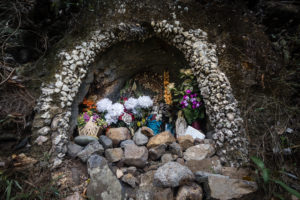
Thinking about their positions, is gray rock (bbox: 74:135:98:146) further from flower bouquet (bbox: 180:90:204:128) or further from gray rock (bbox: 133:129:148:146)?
flower bouquet (bbox: 180:90:204:128)

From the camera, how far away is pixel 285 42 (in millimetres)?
2211

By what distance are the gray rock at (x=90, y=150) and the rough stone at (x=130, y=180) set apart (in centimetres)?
44

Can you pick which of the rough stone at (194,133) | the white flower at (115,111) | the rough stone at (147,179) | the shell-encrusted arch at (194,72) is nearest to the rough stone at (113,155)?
the rough stone at (147,179)

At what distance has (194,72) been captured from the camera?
7.59 feet

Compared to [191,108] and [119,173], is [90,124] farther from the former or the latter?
[191,108]

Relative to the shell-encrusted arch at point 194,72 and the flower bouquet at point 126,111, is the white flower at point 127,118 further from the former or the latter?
the shell-encrusted arch at point 194,72

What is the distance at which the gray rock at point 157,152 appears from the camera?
2.03m

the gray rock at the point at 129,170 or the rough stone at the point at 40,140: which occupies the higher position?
the rough stone at the point at 40,140

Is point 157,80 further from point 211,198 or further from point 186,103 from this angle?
point 211,198

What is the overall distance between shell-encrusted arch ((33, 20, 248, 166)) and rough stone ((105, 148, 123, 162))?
0.49 meters

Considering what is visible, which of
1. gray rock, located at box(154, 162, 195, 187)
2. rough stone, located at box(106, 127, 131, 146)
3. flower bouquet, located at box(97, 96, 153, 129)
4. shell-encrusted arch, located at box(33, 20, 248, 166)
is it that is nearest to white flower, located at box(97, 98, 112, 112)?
flower bouquet, located at box(97, 96, 153, 129)

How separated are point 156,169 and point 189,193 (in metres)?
0.49

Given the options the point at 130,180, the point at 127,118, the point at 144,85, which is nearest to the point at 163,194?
the point at 130,180

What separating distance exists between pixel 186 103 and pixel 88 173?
1536mm
